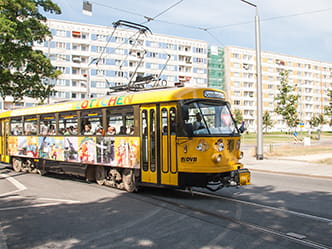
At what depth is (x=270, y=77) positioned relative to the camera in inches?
3718

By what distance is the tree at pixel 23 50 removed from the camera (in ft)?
54.1

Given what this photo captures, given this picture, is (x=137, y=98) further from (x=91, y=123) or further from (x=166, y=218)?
(x=166, y=218)

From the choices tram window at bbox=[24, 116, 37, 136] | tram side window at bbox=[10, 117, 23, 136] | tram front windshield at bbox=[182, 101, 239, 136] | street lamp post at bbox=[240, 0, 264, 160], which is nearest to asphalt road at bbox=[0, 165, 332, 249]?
tram front windshield at bbox=[182, 101, 239, 136]

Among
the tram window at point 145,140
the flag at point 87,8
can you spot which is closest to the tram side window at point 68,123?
the tram window at point 145,140

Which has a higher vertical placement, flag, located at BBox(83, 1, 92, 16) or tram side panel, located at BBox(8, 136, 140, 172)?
flag, located at BBox(83, 1, 92, 16)

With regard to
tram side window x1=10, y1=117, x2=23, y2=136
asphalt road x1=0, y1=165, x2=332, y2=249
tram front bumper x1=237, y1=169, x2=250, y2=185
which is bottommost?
asphalt road x1=0, y1=165, x2=332, y2=249

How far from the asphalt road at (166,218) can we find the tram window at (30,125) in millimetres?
4234

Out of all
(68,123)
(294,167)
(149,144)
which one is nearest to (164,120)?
(149,144)

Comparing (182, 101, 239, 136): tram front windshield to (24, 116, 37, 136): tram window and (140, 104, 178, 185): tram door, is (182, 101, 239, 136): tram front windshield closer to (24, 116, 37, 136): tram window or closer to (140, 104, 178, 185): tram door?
(140, 104, 178, 185): tram door

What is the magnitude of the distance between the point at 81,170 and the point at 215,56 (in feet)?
274

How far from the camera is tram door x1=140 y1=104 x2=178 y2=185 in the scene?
29.6 ft

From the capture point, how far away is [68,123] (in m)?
12.8

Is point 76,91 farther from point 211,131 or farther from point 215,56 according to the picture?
point 211,131

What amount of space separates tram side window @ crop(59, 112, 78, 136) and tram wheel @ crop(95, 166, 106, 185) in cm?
160
